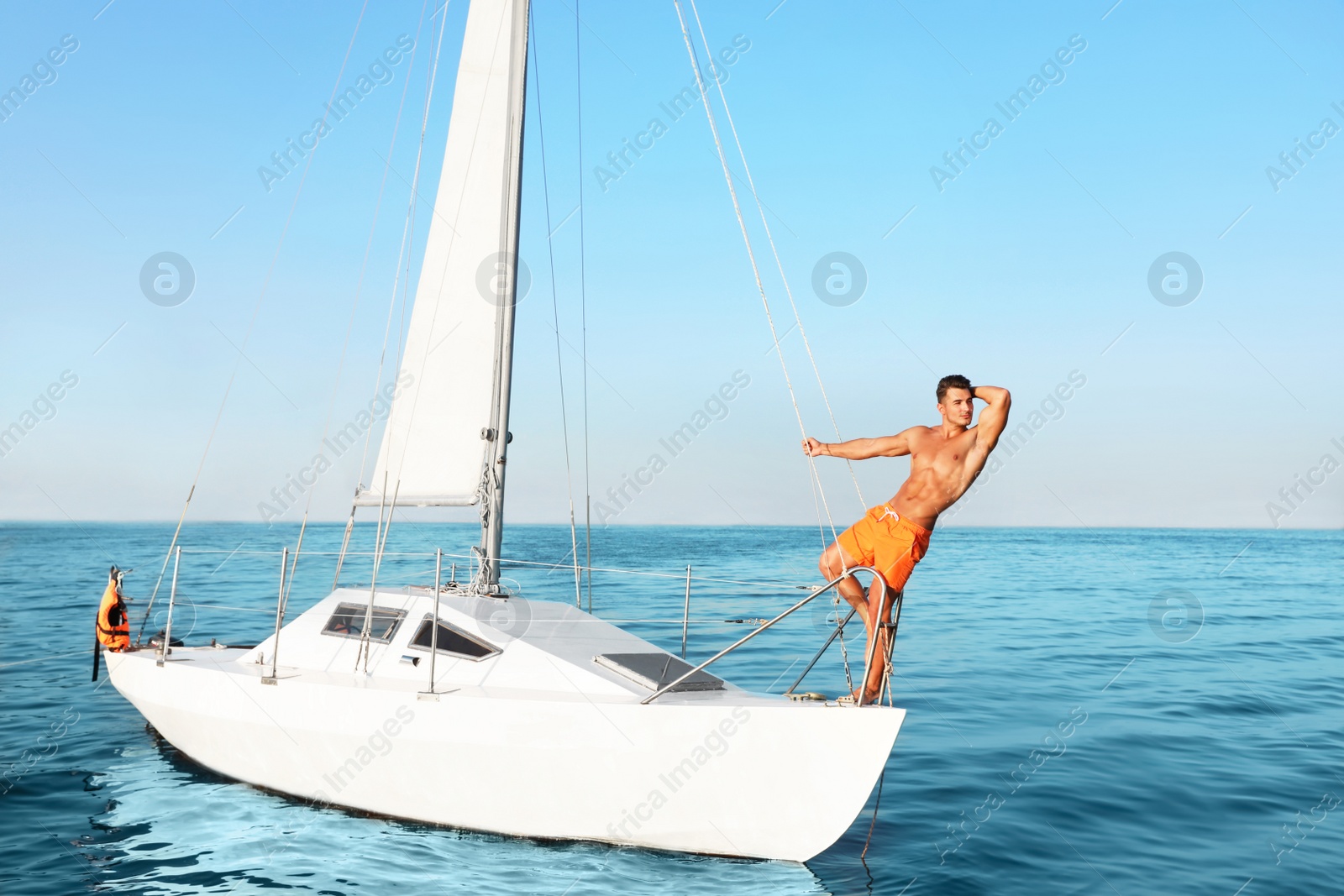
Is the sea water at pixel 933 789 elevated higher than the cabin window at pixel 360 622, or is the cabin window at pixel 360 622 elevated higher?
the cabin window at pixel 360 622

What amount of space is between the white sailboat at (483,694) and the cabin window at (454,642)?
0.05 feet

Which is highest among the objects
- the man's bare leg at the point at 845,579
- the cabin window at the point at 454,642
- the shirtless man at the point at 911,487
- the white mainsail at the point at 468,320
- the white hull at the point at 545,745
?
the white mainsail at the point at 468,320

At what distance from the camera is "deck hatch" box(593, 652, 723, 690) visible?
7.04 meters

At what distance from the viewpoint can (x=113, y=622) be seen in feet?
31.1

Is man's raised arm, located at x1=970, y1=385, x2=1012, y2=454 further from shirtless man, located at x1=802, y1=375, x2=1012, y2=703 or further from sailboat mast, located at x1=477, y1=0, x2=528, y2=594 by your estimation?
sailboat mast, located at x1=477, y1=0, x2=528, y2=594

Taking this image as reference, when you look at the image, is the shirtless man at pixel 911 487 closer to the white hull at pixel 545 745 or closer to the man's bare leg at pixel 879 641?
the man's bare leg at pixel 879 641

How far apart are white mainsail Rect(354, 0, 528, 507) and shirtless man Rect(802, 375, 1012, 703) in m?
4.10

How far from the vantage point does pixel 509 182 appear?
946 centimetres

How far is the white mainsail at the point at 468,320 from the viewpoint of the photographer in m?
9.25

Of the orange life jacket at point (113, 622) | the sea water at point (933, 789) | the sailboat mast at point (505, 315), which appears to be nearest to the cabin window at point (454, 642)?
the sea water at point (933, 789)

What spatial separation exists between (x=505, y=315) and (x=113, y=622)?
209 inches

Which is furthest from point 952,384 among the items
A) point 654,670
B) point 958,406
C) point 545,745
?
point 545,745

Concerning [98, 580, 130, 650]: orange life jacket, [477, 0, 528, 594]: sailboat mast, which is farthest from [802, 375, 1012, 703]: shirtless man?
[98, 580, 130, 650]: orange life jacket

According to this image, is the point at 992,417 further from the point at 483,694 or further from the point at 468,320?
the point at 468,320
